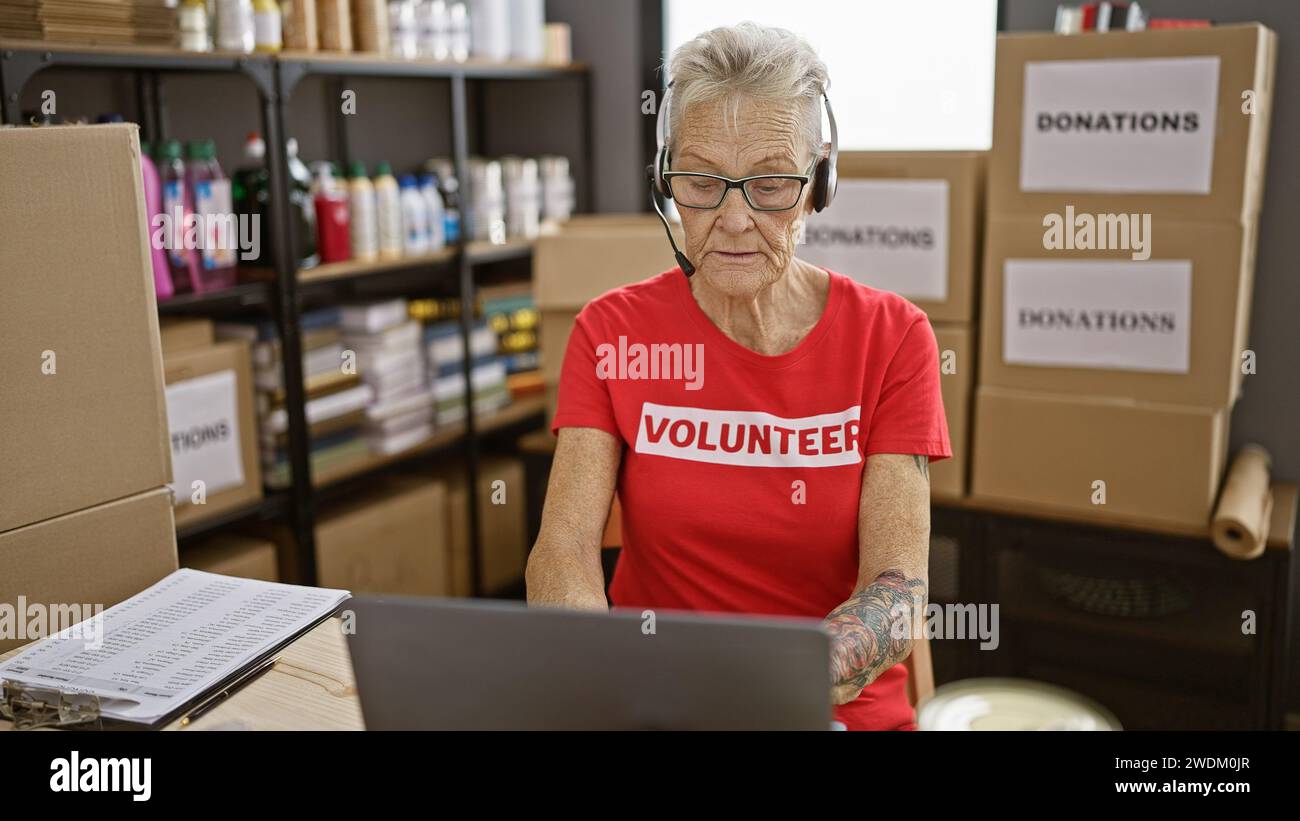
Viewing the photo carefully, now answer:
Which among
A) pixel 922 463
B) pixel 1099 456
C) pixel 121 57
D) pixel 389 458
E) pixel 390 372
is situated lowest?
pixel 389 458

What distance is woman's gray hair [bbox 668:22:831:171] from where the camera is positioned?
51.0 inches

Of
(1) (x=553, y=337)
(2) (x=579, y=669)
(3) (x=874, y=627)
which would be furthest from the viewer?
(1) (x=553, y=337)

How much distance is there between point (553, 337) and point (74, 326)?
1559 millimetres

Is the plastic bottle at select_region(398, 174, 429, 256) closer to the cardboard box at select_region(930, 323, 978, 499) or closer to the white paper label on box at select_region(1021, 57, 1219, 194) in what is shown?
the cardboard box at select_region(930, 323, 978, 499)

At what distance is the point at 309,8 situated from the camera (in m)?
2.49

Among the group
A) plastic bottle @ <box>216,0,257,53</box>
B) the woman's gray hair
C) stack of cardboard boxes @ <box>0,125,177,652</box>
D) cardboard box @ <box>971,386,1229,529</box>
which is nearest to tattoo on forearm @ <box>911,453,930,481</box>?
the woman's gray hair

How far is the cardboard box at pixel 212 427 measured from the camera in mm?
2287

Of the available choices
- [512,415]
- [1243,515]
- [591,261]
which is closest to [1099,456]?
[1243,515]

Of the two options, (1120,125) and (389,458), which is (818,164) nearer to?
(1120,125)

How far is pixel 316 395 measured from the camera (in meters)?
2.66

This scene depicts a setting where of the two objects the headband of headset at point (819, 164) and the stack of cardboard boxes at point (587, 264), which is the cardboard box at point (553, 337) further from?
the headband of headset at point (819, 164)

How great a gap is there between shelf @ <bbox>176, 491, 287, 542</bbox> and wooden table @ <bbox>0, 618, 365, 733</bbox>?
1.22m

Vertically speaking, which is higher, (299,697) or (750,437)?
(750,437)

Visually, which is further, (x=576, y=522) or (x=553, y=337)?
(x=553, y=337)
